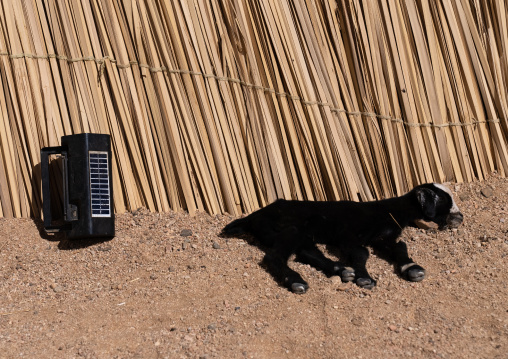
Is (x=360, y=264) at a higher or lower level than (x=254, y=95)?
lower

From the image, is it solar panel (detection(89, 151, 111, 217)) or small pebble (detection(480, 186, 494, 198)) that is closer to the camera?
solar panel (detection(89, 151, 111, 217))

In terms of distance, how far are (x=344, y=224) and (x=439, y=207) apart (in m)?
0.69

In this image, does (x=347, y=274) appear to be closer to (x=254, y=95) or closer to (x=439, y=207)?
(x=439, y=207)

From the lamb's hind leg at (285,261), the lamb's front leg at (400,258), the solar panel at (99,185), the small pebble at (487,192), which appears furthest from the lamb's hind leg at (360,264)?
the solar panel at (99,185)

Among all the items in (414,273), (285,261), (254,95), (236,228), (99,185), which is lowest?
(414,273)

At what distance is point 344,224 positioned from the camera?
4699mm

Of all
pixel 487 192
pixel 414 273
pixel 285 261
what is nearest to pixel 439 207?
pixel 487 192

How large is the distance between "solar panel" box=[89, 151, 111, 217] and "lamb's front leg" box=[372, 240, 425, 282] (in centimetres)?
190

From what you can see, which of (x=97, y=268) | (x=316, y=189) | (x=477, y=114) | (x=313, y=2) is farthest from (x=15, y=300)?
(x=477, y=114)

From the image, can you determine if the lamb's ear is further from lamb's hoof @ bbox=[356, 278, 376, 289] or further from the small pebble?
lamb's hoof @ bbox=[356, 278, 376, 289]

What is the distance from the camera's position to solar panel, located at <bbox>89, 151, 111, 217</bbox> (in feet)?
14.8

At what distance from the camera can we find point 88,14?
15.7 ft

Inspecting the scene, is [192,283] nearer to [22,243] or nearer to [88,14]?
[22,243]

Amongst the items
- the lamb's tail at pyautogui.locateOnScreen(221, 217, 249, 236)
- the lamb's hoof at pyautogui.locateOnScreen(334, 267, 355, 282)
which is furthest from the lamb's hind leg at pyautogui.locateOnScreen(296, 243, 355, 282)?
the lamb's tail at pyautogui.locateOnScreen(221, 217, 249, 236)
